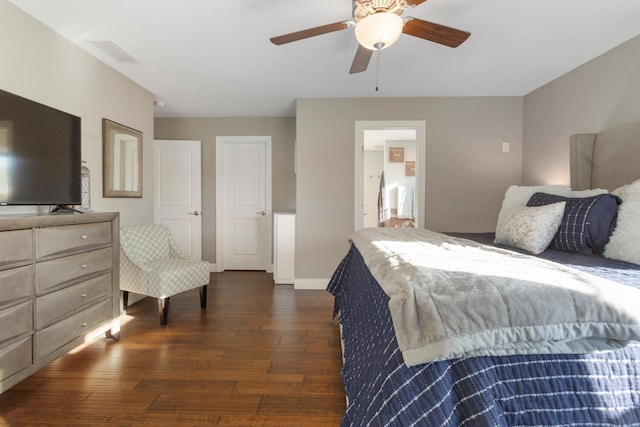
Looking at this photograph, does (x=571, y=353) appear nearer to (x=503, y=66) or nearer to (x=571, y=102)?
(x=503, y=66)

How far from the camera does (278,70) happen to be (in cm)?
284

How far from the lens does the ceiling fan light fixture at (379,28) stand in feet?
4.78

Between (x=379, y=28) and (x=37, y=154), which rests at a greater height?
(x=379, y=28)

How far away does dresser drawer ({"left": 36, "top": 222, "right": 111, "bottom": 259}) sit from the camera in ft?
5.38

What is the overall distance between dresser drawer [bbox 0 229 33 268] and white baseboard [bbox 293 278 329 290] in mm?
2534

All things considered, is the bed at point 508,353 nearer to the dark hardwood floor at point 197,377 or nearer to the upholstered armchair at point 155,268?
the dark hardwood floor at point 197,377

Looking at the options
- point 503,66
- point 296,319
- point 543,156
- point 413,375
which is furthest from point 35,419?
point 543,156

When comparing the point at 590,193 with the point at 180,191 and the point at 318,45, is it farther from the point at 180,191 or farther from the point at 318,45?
the point at 180,191

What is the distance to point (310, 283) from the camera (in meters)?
3.70

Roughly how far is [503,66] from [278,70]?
2.11 metres

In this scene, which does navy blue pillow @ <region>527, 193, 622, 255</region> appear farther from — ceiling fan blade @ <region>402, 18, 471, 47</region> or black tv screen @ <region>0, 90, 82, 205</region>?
black tv screen @ <region>0, 90, 82, 205</region>

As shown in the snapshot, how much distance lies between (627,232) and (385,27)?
164 cm

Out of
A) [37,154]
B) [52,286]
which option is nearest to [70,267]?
[52,286]

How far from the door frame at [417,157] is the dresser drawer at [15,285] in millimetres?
2890
